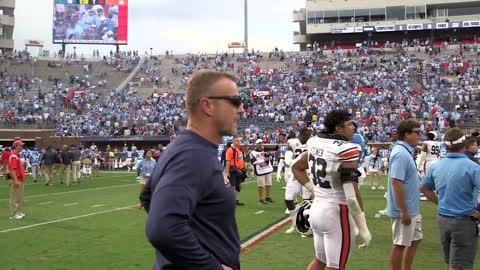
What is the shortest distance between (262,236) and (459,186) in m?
5.38

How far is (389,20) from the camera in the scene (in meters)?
65.0

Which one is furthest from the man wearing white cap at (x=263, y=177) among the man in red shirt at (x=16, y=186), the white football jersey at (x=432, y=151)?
the man in red shirt at (x=16, y=186)

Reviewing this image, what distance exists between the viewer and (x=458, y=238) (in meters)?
5.84

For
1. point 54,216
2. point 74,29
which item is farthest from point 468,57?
point 54,216

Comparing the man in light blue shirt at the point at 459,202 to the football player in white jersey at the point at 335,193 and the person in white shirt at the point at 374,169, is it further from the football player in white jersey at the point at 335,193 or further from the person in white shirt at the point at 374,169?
the person in white shirt at the point at 374,169

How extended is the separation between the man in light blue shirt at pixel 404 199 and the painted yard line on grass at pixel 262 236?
322cm

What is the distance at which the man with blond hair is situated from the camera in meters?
2.62

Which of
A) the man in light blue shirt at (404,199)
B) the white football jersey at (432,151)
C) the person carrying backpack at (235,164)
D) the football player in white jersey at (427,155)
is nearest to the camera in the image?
the man in light blue shirt at (404,199)

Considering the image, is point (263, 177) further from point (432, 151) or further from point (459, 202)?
point (459, 202)

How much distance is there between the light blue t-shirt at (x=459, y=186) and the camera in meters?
5.86

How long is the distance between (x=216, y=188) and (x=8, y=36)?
80.6 metres

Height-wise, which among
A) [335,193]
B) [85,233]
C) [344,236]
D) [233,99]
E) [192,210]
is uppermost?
[233,99]

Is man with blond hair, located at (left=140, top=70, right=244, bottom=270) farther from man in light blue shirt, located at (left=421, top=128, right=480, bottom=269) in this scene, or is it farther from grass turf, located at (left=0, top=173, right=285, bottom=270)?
grass turf, located at (left=0, top=173, right=285, bottom=270)

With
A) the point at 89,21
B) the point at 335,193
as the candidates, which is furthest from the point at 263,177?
the point at 89,21
